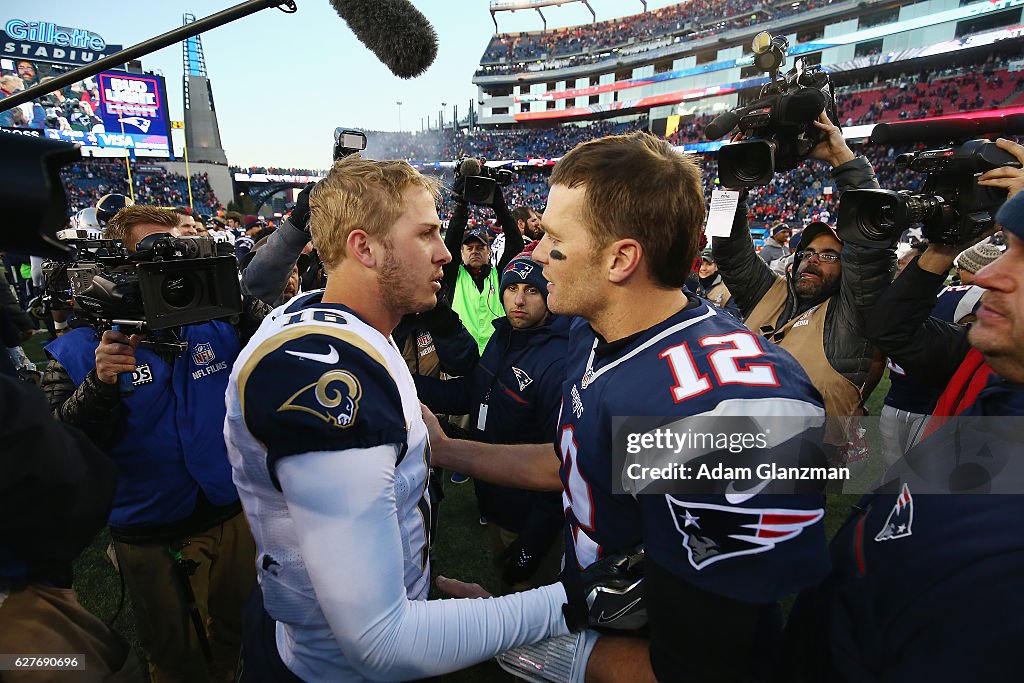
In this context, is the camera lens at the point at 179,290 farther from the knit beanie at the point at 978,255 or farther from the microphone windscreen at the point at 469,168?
the knit beanie at the point at 978,255

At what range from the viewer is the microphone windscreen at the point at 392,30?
80.9 inches

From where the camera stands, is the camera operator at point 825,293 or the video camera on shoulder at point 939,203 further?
the camera operator at point 825,293

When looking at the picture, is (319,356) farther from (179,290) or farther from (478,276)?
(478,276)

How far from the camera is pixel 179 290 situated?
1878 mm

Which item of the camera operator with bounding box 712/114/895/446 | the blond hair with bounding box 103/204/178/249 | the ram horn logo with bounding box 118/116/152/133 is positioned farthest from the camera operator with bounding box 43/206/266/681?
the ram horn logo with bounding box 118/116/152/133

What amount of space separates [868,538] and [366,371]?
1289mm

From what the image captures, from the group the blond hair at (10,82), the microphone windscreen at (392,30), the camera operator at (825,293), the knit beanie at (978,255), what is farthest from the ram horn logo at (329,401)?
the blond hair at (10,82)

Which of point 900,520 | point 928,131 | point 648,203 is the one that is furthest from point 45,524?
point 928,131

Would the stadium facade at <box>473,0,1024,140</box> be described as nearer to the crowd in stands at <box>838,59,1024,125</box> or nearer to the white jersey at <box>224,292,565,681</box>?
the crowd in stands at <box>838,59,1024,125</box>

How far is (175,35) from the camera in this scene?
65.4 inches

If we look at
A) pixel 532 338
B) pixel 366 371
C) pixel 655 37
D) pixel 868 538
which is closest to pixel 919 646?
pixel 868 538

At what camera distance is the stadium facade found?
3316cm

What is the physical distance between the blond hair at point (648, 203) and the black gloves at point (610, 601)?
778mm

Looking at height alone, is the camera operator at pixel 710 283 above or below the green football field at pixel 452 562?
above
